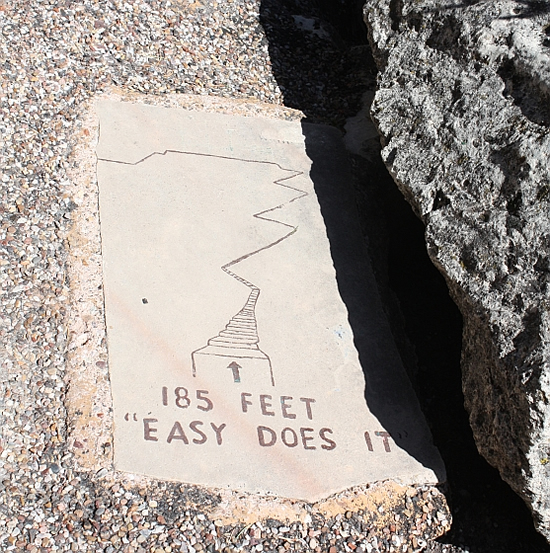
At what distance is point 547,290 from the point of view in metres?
2.89

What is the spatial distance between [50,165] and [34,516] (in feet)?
6.61

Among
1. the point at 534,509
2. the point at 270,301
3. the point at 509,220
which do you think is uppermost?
the point at 509,220

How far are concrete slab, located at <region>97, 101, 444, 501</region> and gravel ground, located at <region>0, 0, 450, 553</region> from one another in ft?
0.54

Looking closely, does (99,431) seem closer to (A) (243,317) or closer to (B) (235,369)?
(B) (235,369)

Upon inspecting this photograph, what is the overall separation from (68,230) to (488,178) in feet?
6.76

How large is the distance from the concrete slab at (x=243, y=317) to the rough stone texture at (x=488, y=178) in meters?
0.48

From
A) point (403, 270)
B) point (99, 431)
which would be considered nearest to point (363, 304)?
point (403, 270)

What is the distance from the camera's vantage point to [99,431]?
304cm

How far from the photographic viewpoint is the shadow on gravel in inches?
124

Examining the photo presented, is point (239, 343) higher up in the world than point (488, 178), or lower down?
lower down

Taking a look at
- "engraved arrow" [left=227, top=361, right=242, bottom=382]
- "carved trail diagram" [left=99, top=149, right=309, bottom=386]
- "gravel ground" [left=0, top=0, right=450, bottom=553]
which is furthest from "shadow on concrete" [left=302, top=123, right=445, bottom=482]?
"engraved arrow" [left=227, top=361, right=242, bottom=382]

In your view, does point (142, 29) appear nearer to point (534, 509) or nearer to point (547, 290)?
point (547, 290)

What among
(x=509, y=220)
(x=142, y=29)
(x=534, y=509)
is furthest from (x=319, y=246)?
(x=142, y=29)

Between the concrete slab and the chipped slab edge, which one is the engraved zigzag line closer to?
the concrete slab
